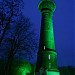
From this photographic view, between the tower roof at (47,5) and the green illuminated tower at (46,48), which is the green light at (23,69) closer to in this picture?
the green illuminated tower at (46,48)

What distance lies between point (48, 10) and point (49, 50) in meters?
7.96

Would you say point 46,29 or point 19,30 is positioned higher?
point 46,29

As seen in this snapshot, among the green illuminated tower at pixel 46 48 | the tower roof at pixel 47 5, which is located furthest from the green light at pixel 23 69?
the tower roof at pixel 47 5

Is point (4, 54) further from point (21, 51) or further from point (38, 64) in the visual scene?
point (38, 64)

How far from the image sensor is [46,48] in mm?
48781

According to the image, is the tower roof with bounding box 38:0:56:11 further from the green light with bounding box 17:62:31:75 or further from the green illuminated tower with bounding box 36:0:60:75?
the green light with bounding box 17:62:31:75

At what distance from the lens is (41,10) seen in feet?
169

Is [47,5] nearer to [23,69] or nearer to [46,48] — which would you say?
[46,48]

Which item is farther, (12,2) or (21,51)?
(21,51)

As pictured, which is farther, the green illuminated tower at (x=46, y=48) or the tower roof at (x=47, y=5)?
the tower roof at (x=47, y=5)

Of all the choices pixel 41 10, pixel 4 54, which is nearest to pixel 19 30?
pixel 4 54

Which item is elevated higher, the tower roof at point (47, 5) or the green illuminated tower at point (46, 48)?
the tower roof at point (47, 5)

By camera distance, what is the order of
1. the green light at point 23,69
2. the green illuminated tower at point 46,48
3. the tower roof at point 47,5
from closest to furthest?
1. the green illuminated tower at point 46,48
2. the tower roof at point 47,5
3. the green light at point 23,69

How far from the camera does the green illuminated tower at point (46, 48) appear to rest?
4778 cm
